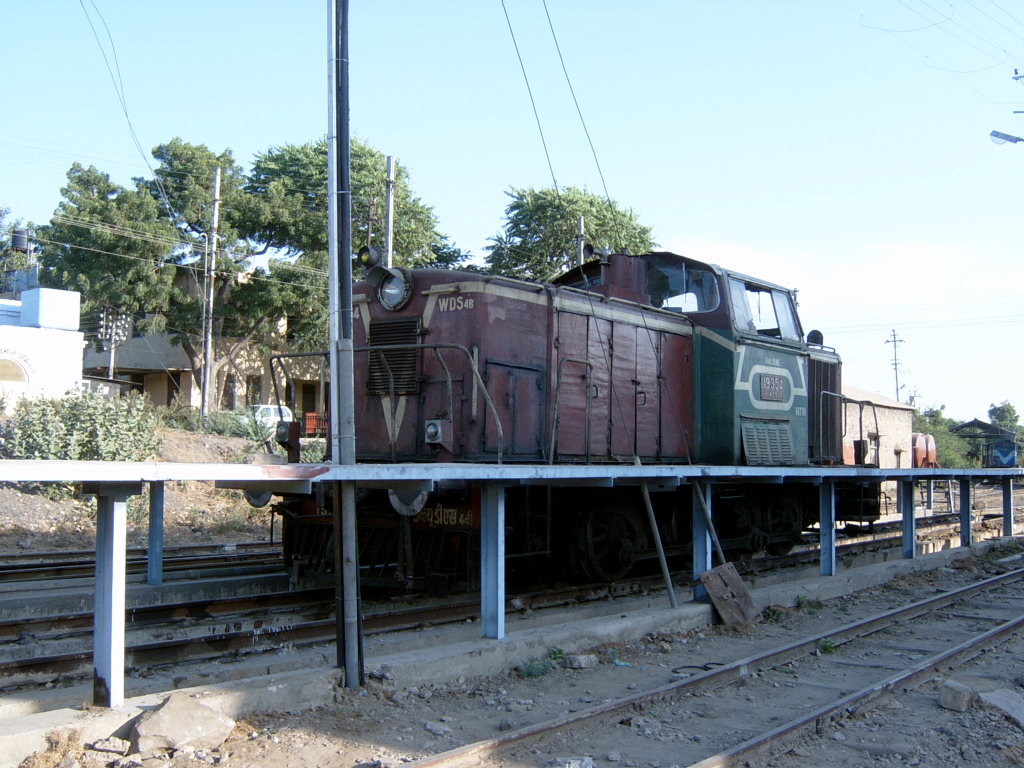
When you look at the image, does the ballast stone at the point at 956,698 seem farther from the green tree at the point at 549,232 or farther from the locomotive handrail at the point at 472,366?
the green tree at the point at 549,232

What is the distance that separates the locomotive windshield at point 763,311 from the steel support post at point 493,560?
447 cm

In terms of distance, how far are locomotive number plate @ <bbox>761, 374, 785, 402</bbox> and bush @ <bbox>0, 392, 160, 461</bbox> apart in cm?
1124

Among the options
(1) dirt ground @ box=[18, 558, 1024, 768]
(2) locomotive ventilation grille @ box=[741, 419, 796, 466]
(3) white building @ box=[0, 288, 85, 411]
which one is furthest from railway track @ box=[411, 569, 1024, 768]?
(3) white building @ box=[0, 288, 85, 411]

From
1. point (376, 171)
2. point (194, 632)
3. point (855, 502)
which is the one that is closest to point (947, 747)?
point (194, 632)

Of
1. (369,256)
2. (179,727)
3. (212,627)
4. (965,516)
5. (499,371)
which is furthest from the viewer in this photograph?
A: (965,516)

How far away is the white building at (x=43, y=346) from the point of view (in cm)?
2075

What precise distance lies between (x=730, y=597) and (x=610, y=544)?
130 cm

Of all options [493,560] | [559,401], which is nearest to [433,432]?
[559,401]

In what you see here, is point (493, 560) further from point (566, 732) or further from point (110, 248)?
point (110, 248)

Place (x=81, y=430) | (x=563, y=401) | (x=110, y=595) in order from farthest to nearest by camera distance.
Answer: (x=81, y=430)
(x=563, y=401)
(x=110, y=595)

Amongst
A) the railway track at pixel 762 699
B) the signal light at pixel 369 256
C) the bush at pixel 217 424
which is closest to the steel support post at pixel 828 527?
the railway track at pixel 762 699

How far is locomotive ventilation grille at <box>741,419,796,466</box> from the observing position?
9.61m

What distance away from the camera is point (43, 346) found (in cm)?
2139

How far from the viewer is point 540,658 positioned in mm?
6297
